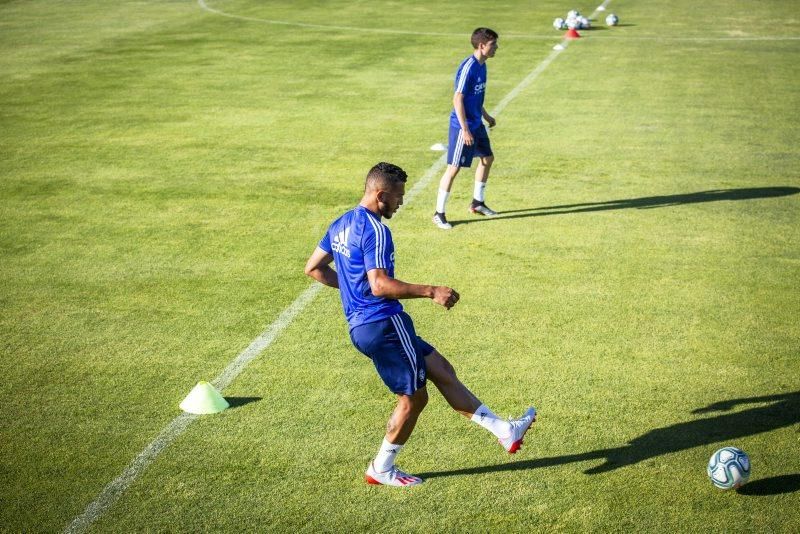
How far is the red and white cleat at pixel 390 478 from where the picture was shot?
5883 millimetres

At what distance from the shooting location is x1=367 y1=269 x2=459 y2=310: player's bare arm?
5.24 m

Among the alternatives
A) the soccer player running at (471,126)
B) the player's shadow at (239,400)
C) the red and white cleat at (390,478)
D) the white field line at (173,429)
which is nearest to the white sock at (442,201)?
the soccer player running at (471,126)

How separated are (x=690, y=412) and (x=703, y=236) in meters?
4.32

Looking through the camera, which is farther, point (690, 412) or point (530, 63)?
point (530, 63)

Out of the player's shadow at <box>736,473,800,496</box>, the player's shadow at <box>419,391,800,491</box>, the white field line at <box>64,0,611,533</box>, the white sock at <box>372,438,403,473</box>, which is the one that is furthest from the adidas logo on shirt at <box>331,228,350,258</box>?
the player's shadow at <box>736,473,800,496</box>

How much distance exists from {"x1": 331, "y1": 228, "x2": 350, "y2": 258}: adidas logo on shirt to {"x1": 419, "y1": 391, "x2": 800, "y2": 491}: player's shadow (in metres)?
1.70

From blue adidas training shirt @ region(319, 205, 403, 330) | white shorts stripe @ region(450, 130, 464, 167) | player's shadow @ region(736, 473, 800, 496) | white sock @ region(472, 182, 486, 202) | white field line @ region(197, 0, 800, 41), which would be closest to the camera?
blue adidas training shirt @ region(319, 205, 403, 330)

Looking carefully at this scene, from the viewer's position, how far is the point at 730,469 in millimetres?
5711

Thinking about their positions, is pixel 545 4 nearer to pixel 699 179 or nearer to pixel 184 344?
pixel 699 179

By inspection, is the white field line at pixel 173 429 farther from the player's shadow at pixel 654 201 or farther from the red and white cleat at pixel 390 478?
the player's shadow at pixel 654 201

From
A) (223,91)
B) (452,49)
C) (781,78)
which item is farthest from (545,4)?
(223,91)

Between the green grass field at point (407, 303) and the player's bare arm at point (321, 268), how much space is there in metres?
1.24

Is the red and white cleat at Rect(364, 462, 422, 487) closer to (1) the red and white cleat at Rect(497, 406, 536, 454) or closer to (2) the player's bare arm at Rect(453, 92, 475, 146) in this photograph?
Answer: (1) the red and white cleat at Rect(497, 406, 536, 454)

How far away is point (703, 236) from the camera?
10.6 m
